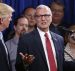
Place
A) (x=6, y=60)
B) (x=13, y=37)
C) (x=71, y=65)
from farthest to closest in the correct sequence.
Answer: (x=13, y=37) → (x=71, y=65) → (x=6, y=60)

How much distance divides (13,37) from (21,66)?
29.6 inches

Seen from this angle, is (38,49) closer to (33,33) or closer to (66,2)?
(33,33)

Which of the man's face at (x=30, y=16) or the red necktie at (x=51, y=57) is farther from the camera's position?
the man's face at (x=30, y=16)

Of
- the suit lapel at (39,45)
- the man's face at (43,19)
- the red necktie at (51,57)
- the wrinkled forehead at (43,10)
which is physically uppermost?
the wrinkled forehead at (43,10)

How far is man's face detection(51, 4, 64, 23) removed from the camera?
397cm

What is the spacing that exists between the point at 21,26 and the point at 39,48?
2.41 ft

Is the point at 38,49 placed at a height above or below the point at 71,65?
above

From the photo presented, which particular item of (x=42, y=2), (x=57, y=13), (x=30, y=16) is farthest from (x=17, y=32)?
(x=42, y=2)

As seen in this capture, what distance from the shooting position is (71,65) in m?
3.32

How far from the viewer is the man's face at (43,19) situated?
10.1 ft

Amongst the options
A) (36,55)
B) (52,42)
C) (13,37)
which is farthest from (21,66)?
(13,37)

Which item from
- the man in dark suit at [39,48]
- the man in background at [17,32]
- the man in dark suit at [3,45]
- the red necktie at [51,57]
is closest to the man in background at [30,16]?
the man in background at [17,32]

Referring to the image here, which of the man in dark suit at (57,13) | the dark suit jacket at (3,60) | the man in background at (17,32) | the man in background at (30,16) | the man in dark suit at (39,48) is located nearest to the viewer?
the dark suit jacket at (3,60)

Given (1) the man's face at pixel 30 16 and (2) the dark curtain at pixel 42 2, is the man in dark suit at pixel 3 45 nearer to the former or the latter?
(1) the man's face at pixel 30 16
